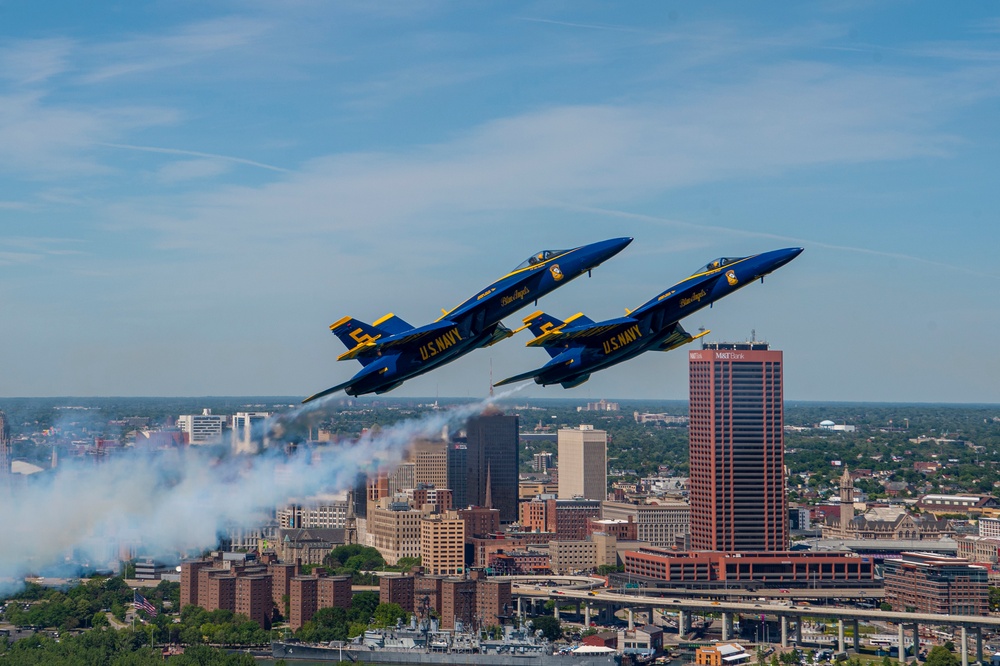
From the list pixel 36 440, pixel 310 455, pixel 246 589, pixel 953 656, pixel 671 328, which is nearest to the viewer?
pixel 671 328

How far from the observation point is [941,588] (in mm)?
173250

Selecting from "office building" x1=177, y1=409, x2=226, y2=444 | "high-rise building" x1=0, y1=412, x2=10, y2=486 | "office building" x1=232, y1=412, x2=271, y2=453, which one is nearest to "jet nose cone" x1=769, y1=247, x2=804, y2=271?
"office building" x1=232, y1=412, x2=271, y2=453

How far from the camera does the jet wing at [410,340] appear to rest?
208ft

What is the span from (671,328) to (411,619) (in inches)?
3744

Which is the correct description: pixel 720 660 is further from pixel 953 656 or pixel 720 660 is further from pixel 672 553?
pixel 672 553

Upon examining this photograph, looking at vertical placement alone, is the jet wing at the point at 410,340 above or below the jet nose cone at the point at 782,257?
below

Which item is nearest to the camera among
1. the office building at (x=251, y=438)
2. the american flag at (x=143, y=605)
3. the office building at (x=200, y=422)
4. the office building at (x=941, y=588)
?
the office building at (x=251, y=438)

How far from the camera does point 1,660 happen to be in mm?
123875

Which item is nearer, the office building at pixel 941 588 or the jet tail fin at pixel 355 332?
the jet tail fin at pixel 355 332

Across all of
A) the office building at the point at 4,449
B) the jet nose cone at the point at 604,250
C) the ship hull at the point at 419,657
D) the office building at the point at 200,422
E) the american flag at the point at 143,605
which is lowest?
the ship hull at the point at 419,657

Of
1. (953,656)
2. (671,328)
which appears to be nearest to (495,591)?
(953,656)

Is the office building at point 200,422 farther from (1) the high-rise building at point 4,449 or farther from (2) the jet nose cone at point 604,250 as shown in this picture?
(2) the jet nose cone at point 604,250

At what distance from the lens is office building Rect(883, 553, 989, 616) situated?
17162cm

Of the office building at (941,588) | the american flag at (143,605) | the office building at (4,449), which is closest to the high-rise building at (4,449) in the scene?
the office building at (4,449)
